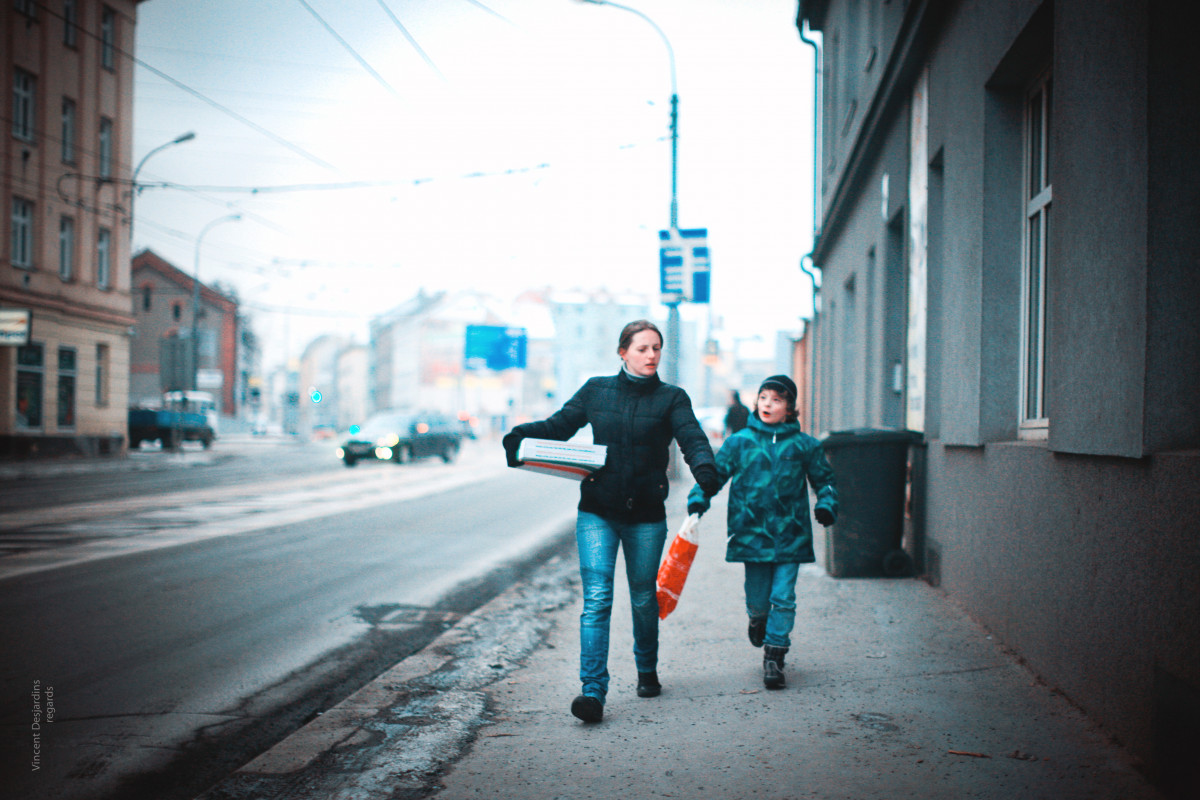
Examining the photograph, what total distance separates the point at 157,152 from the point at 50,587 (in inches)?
965

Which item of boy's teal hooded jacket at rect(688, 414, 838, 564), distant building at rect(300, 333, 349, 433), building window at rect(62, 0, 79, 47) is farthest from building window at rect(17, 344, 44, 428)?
distant building at rect(300, 333, 349, 433)

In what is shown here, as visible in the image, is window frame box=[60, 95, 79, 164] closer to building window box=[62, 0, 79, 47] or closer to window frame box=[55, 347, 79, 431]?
building window box=[62, 0, 79, 47]

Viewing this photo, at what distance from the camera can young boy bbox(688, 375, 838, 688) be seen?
4.79 m

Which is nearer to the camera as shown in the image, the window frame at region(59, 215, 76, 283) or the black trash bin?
the black trash bin

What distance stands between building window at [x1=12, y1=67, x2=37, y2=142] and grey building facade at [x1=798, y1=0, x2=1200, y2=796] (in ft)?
84.6

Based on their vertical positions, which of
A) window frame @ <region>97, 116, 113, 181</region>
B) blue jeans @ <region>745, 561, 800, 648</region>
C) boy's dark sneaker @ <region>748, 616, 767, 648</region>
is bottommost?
boy's dark sneaker @ <region>748, 616, 767, 648</region>

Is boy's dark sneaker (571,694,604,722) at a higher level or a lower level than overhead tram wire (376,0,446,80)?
lower

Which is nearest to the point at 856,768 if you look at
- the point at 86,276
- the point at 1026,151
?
the point at 1026,151

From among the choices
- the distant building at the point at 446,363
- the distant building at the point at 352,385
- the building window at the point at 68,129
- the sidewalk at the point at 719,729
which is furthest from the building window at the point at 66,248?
the distant building at the point at 352,385

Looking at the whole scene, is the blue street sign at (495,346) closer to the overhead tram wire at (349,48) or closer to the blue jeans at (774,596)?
the overhead tram wire at (349,48)

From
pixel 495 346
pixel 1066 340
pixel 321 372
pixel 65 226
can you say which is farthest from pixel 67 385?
pixel 321 372

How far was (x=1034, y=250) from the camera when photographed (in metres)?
6.00

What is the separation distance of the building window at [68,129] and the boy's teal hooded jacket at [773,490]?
29.6 meters

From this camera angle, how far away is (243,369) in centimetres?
7769
